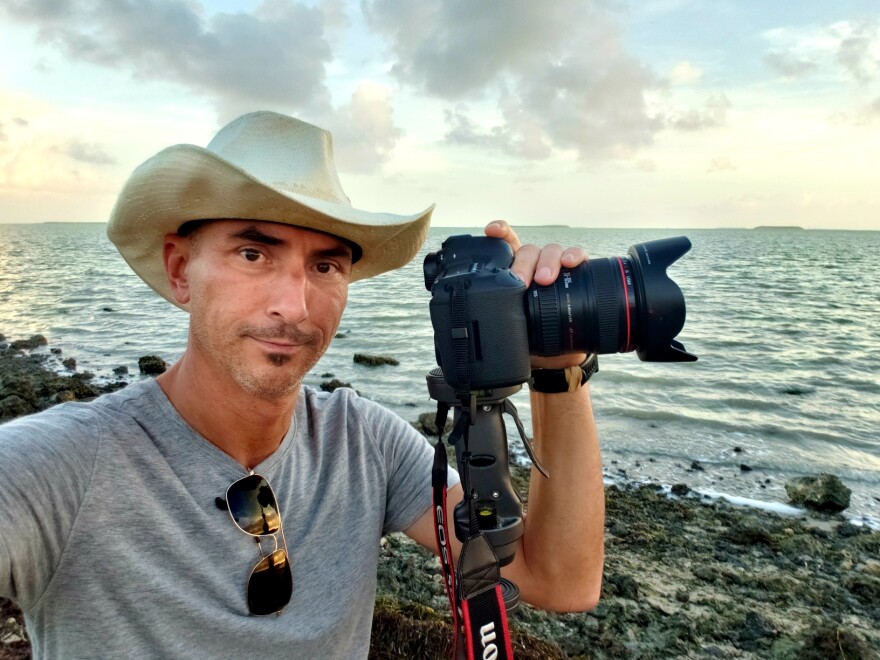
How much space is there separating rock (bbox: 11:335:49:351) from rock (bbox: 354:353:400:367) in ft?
27.9

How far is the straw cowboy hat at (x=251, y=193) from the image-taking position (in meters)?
1.76

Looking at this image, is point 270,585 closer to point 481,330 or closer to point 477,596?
point 477,596

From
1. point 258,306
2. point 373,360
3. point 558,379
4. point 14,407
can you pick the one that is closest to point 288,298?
point 258,306

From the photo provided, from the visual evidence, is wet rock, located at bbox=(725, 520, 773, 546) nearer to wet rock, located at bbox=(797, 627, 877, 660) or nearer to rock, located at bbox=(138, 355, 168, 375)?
wet rock, located at bbox=(797, 627, 877, 660)

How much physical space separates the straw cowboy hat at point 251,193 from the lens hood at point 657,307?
78 centimetres

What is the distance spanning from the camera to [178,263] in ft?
6.64

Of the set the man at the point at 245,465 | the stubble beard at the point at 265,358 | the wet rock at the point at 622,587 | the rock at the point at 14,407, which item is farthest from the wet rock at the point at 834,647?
the rock at the point at 14,407

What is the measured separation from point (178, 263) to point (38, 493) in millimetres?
850

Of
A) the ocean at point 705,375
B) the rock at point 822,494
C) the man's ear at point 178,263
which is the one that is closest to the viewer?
the man's ear at point 178,263

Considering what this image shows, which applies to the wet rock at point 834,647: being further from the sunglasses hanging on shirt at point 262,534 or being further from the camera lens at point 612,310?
the sunglasses hanging on shirt at point 262,534

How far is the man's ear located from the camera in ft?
6.57

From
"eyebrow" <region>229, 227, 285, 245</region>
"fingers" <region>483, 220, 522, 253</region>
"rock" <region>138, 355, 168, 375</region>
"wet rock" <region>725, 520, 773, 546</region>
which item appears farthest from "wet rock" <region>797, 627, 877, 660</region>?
"rock" <region>138, 355, 168, 375</region>

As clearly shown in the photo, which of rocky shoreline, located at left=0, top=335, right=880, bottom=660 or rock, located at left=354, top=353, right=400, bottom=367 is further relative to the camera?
rock, located at left=354, top=353, right=400, bottom=367

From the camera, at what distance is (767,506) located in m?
A: 6.57
